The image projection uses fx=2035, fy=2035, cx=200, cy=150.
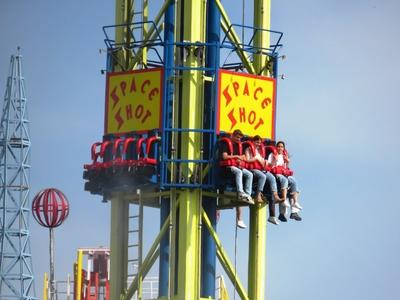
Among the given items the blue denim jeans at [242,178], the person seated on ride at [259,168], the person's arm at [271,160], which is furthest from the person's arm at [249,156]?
the person's arm at [271,160]

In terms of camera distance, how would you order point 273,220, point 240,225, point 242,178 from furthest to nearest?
point 240,225 → point 273,220 → point 242,178

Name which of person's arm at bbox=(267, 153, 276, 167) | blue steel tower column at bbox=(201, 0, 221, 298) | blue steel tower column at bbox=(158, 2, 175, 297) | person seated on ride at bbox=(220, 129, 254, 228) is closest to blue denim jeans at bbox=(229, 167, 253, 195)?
person seated on ride at bbox=(220, 129, 254, 228)

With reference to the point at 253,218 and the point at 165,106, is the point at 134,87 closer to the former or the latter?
the point at 165,106

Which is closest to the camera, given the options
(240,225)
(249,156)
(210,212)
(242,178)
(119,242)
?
(242,178)

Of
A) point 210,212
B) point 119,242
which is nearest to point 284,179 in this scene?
point 210,212

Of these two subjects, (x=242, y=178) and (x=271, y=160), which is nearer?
(x=242, y=178)

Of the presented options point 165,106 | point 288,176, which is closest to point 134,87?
point 165,106

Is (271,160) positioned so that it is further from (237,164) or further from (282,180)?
(237,164)

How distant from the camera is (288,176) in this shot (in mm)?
80438

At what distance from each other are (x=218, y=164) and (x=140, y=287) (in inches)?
227

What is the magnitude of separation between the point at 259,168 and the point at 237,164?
1162mm

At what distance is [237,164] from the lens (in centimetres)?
7869

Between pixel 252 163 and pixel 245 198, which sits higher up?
pixel 252 163

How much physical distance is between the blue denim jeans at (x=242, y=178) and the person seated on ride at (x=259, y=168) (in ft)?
1.43
